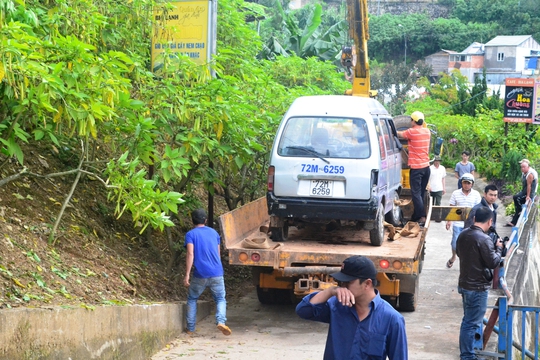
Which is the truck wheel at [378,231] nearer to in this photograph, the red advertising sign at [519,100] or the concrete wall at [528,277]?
the concrete wall at [528,277]

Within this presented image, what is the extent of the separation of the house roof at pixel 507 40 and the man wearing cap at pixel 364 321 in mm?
75946

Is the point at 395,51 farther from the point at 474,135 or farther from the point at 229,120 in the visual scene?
the point at 229,120

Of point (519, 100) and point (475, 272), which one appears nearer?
point (475, 272)

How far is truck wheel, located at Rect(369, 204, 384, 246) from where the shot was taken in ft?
32.6

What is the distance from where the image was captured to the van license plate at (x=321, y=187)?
9.76 metres

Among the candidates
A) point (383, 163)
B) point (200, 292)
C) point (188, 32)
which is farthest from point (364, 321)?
point (188, 32)

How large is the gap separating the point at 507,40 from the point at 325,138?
72993 mm

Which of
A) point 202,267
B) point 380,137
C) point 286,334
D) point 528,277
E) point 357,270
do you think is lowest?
point 528,277

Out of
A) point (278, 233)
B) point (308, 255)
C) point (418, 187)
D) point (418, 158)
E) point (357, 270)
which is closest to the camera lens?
point (357, 270)

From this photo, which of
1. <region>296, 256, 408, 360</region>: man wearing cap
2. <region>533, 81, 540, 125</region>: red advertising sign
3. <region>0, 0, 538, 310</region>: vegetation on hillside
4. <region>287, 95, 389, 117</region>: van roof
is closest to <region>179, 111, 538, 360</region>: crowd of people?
<region>296, 256, 408, 360</region>: man wearing cap

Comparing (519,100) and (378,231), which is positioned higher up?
(519,100)

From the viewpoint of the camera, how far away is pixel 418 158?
12086 mm

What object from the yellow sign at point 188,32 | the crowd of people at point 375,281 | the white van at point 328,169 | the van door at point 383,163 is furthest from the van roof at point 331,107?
the crowd of people at point 375,281

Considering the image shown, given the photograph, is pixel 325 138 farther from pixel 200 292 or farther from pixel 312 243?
pixel 200 292
